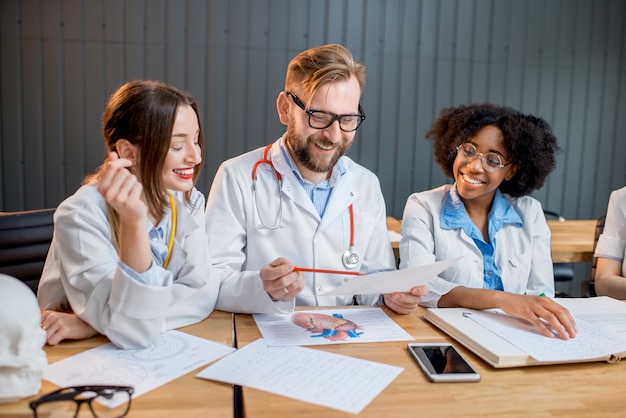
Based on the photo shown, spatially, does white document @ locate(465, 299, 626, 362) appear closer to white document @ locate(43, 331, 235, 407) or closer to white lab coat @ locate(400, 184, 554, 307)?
white lab coat @ locate(400, 184, 554, 307)

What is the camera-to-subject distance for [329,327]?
4.70 feet

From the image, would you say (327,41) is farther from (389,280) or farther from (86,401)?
(86,401)

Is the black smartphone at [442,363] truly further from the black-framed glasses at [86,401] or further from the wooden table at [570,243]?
the wooden table at [570,243]

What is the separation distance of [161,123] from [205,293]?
481 mm

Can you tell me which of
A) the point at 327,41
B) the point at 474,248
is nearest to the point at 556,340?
the point at 474,248

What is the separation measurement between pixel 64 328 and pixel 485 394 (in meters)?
0.94

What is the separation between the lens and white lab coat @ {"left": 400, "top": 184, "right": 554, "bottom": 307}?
2.00 m

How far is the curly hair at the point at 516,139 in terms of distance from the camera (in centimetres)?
212

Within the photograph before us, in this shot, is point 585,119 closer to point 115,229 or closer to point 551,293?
point 551,293

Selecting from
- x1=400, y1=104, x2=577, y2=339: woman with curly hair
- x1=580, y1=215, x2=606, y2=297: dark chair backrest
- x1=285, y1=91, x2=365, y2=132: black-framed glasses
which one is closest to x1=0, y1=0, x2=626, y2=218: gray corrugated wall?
x1=580, y1=215, x2=606, y2=297: dark chair backrest

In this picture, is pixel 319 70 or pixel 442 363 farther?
pixel 319 70

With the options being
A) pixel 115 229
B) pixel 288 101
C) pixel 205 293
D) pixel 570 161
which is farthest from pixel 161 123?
pixel 570 161

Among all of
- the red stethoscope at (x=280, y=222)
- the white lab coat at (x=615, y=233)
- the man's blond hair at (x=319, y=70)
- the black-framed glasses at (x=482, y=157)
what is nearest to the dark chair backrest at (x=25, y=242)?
the red stethoscope at (x=280, y=222)

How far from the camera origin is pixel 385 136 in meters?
4.18
